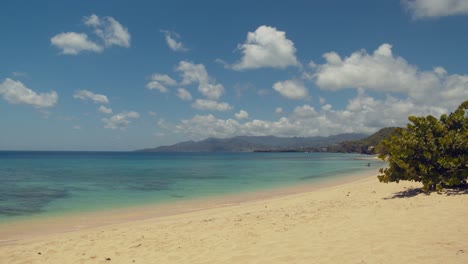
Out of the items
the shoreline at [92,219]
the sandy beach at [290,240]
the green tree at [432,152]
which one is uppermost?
the green tree at [432,152]

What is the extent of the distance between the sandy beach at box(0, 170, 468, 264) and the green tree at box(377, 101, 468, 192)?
202 cm

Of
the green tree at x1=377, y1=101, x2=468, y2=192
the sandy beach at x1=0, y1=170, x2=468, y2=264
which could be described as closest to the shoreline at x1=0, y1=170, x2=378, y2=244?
the sandy beach at x1=0, y1=170, x2=468, y2=264

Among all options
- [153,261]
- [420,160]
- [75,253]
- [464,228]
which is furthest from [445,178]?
[75,253]

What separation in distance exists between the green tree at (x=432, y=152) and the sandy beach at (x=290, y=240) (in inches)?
79.5

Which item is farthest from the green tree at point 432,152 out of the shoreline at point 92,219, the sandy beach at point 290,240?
the shoreline at point 92,219

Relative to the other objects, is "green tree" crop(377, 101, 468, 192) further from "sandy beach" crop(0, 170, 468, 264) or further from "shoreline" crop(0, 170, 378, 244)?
"shoreline" crop(0, 170, 378, 244)

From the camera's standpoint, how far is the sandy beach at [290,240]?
23.3ft

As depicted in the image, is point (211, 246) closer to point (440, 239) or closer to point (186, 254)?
point (186, 254)

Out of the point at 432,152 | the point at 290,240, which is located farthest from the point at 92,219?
the point at 432,152

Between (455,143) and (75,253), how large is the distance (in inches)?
610

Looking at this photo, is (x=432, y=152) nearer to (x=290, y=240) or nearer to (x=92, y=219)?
(x=290, y=240)

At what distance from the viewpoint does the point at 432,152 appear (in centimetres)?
1504

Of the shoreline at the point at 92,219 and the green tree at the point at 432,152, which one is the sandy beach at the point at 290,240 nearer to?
the shoreline at the point at 92,219

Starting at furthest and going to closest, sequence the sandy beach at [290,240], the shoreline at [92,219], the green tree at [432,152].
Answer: the green tree at [432,152] < the shoreline at [92,219] < the sandy beach at [290,240]
